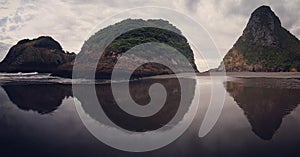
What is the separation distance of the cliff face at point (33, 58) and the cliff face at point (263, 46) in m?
99.3

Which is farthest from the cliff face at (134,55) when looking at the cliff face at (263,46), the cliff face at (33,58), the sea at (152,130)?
the cliff face at (263,46)

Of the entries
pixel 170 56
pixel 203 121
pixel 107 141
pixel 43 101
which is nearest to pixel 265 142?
pixel 203 121

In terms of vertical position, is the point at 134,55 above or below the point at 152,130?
above

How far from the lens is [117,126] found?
12195 mm

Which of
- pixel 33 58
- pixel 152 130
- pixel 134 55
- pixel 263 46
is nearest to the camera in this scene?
pixel 152 130

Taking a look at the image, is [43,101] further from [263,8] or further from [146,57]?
[263,8]

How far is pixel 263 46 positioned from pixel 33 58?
128059mm

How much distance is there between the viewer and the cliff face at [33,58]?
75.1 m

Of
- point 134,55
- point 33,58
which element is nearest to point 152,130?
point 134,55

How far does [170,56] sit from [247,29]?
301ft

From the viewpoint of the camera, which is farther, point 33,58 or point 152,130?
point 33,58

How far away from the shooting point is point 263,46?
148 m

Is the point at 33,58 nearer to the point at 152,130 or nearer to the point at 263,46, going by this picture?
the point at 152,130

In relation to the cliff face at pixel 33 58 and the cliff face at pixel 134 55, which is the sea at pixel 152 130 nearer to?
the cliff face at pixel 134 55
